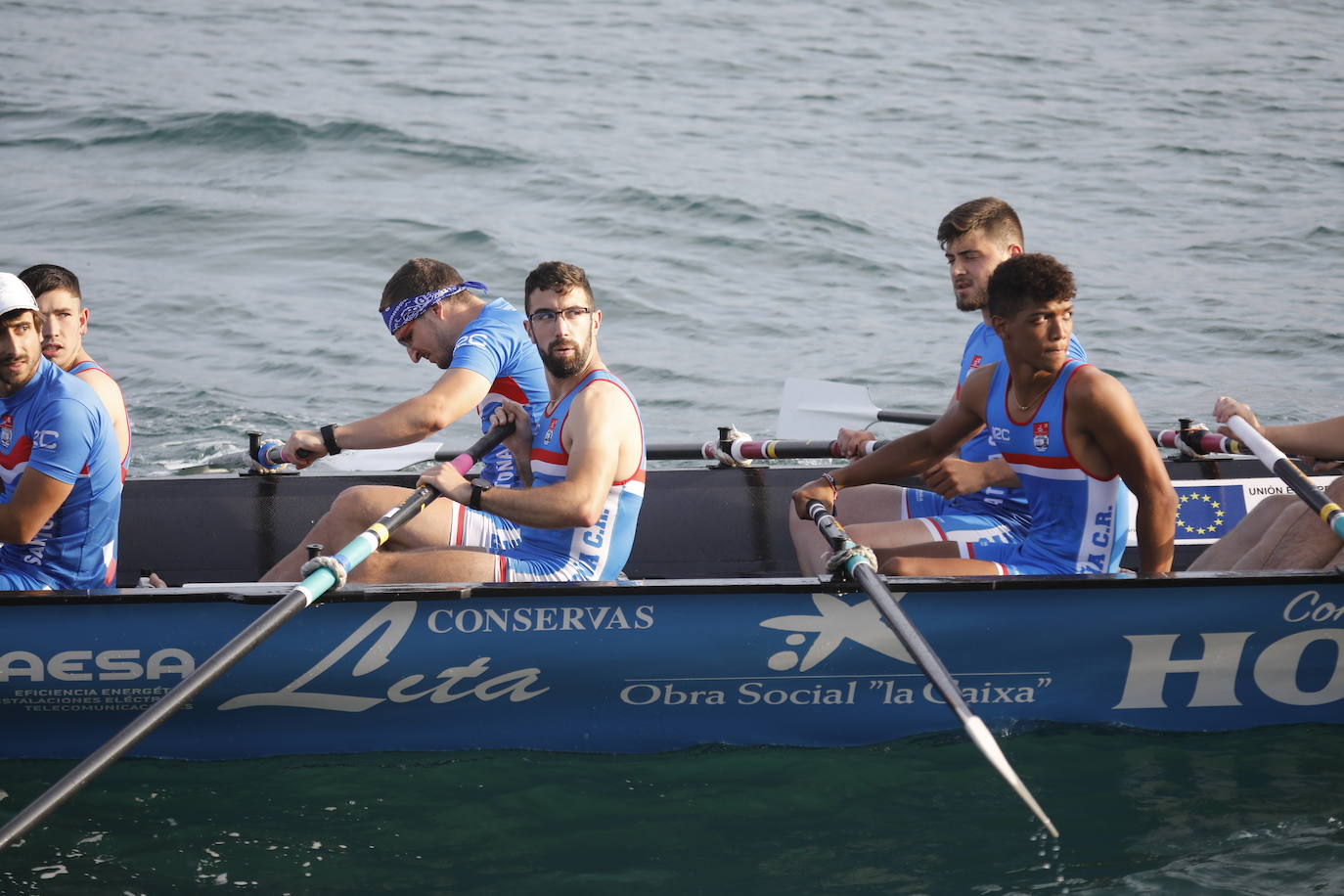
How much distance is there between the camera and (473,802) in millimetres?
5008

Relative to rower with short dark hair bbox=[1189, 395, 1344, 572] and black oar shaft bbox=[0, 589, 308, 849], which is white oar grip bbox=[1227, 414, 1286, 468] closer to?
rower with short dark hair bbox=[1189, 395, 1344, 572]

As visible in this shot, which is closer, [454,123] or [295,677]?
[295,677]

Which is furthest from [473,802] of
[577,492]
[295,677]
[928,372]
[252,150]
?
[252,150]

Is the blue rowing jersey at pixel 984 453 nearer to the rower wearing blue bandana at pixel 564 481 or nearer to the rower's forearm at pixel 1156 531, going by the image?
the rower's forearm at pixel 1156 531

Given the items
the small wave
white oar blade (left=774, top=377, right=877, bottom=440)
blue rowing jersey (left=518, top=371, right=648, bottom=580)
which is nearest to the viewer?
blue rowing jersey (left=518, top=371, right=648, bottom=580)

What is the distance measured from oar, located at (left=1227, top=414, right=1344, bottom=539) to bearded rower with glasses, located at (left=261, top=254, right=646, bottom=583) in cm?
230

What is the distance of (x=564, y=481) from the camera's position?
4.87 metres

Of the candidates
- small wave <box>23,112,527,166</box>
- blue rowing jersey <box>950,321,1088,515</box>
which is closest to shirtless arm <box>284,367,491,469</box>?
blue rowing jersey <box>950,321,1088,515</box>

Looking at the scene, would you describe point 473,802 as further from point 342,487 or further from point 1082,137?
point 1082,137

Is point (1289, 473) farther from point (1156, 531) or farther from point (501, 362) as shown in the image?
point (501, 362)

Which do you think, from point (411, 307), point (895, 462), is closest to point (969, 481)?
point (895, 462)

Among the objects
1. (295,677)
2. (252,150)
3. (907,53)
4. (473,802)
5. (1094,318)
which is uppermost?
(907,53)

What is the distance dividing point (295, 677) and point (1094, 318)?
10.2 meters

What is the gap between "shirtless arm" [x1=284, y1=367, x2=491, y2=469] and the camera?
17.4ft
